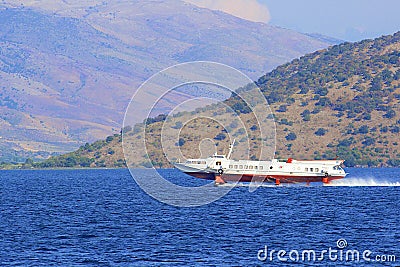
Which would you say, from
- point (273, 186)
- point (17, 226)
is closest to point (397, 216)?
point (17, 226)

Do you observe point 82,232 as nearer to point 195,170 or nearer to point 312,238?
point 312,238

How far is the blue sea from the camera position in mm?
71875

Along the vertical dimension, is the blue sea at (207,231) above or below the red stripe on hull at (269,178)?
below

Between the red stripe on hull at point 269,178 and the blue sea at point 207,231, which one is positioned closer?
the blue sea at point 207,231

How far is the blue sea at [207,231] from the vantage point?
71.9 metres

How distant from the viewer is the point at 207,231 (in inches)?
3494

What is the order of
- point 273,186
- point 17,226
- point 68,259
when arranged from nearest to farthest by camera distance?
point 68,259 → point 17,226 → point 273,186

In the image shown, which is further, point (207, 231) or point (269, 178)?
point (269, 178)

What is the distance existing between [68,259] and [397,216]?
44881 millimetres

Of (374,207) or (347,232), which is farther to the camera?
(374,207)

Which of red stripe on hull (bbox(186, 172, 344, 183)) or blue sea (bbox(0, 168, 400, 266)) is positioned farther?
red stripe on hull (bbox(186, 172, 344, 183))

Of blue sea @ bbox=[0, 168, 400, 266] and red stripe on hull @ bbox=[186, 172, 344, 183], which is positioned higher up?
red stripe on hull @ bbox=[186, 172, 344, 183]

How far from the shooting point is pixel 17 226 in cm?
9594

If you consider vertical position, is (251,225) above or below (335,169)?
below
